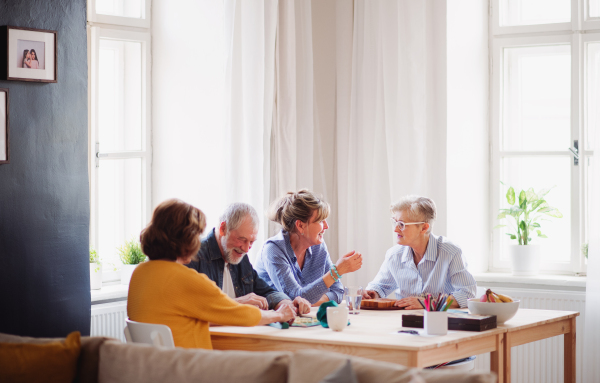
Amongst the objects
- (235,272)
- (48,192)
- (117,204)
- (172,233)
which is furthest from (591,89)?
(48,192)

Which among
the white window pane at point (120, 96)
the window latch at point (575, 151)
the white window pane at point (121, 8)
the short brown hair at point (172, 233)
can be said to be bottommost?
the short brown hair at point (172, 233)

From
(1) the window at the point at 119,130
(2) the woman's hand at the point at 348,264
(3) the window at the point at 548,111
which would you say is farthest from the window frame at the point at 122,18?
(3) the window at the point at 548,111

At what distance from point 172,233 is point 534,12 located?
10.5ft

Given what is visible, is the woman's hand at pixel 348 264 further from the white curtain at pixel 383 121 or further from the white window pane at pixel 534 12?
the white window pane at pixel 534 12

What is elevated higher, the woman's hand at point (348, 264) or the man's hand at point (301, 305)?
the woman's hand at point (348, 264)

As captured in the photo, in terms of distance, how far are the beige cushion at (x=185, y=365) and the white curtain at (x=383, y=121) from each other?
252 cm

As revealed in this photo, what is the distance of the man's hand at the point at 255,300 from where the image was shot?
295cm

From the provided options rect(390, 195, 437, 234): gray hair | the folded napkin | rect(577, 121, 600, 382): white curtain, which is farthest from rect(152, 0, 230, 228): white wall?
rect(577, 121, 600, 382): white curtain

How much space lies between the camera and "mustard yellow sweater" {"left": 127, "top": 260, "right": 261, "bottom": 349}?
242cm

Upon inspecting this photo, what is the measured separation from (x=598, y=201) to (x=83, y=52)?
2797mm

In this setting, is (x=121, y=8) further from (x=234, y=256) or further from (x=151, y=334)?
(x=151, y=334)

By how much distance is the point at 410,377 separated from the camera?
1.75 meters

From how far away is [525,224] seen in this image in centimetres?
439

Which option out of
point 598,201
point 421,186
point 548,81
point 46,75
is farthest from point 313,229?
point 548,81
